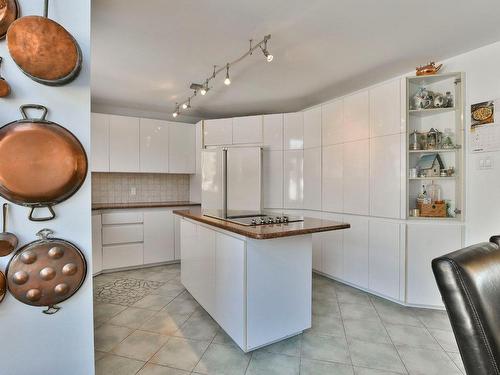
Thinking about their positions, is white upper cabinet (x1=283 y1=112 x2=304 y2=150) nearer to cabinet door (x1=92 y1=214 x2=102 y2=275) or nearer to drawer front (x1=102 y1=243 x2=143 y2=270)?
drawer front (x1=102 y1=243 x2=143 y2=270)

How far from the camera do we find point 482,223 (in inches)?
91.6

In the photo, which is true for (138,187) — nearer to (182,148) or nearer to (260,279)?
(182,148)

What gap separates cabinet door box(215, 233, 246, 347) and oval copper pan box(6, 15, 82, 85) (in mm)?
1324

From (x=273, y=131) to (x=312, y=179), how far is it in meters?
0.88

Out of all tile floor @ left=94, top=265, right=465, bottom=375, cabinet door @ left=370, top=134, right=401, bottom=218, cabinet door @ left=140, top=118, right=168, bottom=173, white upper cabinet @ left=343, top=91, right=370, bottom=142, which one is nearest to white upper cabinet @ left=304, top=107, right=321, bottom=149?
white upper cabinet @ left=343, top=91, right=370, bottom=142

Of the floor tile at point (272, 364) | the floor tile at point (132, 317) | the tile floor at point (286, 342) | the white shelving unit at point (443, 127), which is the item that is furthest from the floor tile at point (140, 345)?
the white shelving unit at point (443, 127)

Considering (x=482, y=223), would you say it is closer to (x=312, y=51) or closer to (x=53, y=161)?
(x=312, y=51)

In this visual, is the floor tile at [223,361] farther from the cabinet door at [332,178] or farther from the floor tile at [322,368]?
the cabinet door at [332,178]

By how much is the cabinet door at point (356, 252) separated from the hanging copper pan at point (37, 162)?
276 cm

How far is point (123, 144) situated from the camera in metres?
3.76

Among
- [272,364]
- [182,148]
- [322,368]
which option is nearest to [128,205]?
[182,148]

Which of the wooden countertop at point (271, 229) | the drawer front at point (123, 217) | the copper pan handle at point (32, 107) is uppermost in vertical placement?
the copper pan handle at point (32, 107)

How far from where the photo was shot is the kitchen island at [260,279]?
1.79 meters

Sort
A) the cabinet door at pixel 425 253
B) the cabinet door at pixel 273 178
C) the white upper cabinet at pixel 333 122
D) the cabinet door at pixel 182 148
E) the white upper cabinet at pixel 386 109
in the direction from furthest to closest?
the cabinet door at pixel 182 148, the cabinet door at pixel 273 178, the white upper cabinet at pixel 333 122, the white upper cabinet at pixel 386 109, the cabinet door at pixel 425 253
